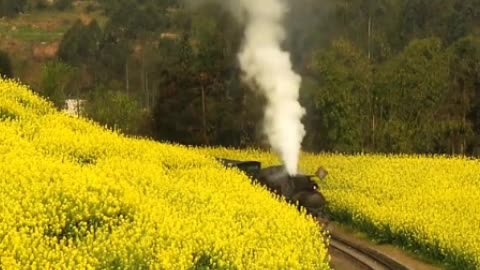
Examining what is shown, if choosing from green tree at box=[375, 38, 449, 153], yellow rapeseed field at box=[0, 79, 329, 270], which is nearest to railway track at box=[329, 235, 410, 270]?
yellow rapeseed field at box=[0, 79, 329, 270]

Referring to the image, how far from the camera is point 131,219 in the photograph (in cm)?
1434

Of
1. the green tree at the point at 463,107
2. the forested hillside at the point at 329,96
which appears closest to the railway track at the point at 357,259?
the forested hillside at the point at 329,96

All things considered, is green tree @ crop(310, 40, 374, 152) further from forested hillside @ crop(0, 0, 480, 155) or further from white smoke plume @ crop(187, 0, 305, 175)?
white smoke plume @ crop(187, 0, 305, 175)

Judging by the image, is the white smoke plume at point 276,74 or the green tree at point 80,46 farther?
the green tree at point 80,46

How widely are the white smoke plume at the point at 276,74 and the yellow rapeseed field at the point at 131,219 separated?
6953 mm

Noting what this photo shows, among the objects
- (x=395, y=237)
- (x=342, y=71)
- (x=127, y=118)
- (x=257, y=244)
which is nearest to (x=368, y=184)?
(x=395, y=237)

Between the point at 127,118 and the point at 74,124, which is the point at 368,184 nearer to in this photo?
the point at 74,124

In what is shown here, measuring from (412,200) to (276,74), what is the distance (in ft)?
22.0

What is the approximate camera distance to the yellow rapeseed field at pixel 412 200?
21.5 meters

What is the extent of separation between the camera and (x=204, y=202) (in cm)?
1691

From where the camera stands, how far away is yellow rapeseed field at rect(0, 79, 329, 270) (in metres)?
12.3

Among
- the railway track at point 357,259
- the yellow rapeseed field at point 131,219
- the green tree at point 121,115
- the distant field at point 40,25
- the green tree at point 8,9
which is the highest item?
the green tree at point 8,9

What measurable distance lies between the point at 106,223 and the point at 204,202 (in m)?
3.37

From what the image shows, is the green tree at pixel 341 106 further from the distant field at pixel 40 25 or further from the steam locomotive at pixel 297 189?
the distant field at pixel 40 25
